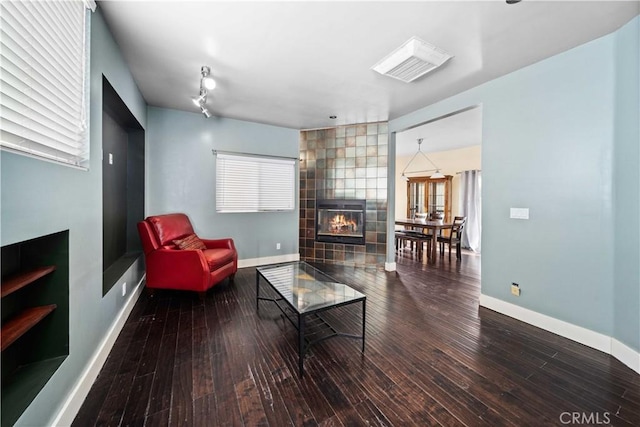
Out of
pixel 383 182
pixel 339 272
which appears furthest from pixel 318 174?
pixel 339 272

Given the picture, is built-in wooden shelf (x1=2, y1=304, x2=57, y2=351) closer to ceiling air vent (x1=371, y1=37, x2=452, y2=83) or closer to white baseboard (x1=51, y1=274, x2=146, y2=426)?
white baseboard (x1=51, y1=274, x2=146, y2=426)

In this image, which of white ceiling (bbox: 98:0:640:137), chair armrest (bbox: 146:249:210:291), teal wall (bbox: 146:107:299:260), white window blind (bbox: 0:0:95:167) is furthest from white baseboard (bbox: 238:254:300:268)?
white window blind (bbox: 0:0:95:167)

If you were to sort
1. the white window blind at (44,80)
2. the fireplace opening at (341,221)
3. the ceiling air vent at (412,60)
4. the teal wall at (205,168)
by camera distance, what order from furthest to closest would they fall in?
the fireplace opening at (341,221)
the teal wall at (205,168)
the ceiling air vent at (412,60)
the white window blind at (44,80)

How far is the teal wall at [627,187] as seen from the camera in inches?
72.7

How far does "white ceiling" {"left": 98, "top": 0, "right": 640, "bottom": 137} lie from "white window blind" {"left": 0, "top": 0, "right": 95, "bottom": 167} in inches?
25.1

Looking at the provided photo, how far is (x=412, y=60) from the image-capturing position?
2359mm

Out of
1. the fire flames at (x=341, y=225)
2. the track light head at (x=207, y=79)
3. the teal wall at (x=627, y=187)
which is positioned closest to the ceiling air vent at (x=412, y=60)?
the teal wall at (x=627, y=187)

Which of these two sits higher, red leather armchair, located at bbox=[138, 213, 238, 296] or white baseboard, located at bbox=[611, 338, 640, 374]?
red leather armchair, located at bbox=[138, 213, 238, 296]

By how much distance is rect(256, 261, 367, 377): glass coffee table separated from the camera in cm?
188

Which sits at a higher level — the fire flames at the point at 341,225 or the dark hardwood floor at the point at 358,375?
the fire flames at the point at 341,225

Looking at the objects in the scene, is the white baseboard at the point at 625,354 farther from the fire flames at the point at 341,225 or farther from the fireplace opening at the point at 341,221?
the fire flames at the point at 341,225

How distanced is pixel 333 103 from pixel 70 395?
370 cm

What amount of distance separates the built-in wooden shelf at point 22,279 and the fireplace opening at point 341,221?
3848 mm

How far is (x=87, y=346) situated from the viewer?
1.62m
